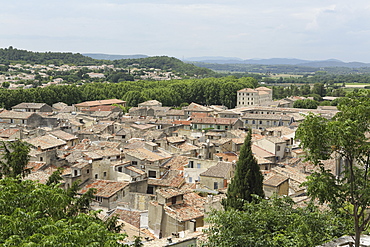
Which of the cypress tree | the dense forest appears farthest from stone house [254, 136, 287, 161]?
the dense forest

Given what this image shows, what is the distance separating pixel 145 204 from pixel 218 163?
7.28 meters

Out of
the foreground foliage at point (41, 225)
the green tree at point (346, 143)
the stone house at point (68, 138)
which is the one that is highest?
A: the green tree at point (346, 143)

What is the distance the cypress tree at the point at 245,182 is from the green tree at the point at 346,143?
867 centimetres

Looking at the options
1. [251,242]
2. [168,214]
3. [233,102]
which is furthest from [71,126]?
[233,102]

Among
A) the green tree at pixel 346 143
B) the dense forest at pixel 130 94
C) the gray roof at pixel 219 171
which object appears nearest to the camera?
the green tree at pixel 346 143

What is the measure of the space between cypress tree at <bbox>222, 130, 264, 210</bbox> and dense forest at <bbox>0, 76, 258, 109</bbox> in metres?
78.3

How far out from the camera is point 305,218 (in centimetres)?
1182

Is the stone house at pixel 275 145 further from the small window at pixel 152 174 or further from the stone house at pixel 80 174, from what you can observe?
the stone house at pixel 80 174

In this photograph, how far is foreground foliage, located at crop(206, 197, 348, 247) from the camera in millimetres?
11141

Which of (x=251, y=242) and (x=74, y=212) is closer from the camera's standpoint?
(x=251, y=242)

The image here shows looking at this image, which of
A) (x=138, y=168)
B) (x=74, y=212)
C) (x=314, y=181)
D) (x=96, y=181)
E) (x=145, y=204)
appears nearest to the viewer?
(x=314, y=181)

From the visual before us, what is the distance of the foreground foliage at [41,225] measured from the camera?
29.6 ft

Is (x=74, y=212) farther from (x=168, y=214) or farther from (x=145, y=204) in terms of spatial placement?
(x=145, y=204)

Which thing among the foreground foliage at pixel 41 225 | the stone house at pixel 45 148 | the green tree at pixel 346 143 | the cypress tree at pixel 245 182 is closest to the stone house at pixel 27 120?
the stone house at pixel 45 148
